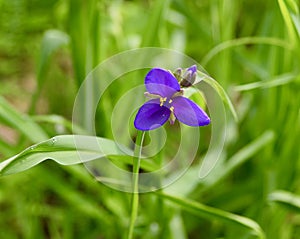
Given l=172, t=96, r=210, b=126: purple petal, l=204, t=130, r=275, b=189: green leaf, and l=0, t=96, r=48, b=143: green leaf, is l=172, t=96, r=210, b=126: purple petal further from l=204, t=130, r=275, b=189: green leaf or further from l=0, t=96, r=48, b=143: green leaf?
l=204, t=130, r=275, b=189: green leaf

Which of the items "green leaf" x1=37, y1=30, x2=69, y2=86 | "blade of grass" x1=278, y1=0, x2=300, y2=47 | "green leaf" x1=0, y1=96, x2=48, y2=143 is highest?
"blade of grass" x1=278, y1=0, x2=300, y2=47

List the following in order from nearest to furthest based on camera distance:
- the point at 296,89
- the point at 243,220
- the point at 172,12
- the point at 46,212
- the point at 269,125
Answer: the point at 243,220 < the point at 296,89 < the point at 269,125 < the point at 46,212 < the point at 172,12

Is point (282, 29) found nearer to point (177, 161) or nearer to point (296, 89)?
point (296, 89)

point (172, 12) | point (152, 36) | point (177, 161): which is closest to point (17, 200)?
point (177, 161)

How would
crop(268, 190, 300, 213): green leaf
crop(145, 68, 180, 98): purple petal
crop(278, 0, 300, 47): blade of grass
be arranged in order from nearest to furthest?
crop(145, 68, 180, 98): purple petal < crop(278, 0, 300, 47): blade of grass < crop(268, 190, 300, 213): green leaf

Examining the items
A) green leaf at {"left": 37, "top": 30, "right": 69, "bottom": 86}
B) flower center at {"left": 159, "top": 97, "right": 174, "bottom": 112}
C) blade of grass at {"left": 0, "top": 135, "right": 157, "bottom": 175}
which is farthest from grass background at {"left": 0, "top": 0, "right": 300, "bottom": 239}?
flower center at {"left": 159, "top": 97, "right": 174, "bottom": 112}

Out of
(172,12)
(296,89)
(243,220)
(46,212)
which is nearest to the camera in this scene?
(243,220)

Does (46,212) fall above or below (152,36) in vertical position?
below
